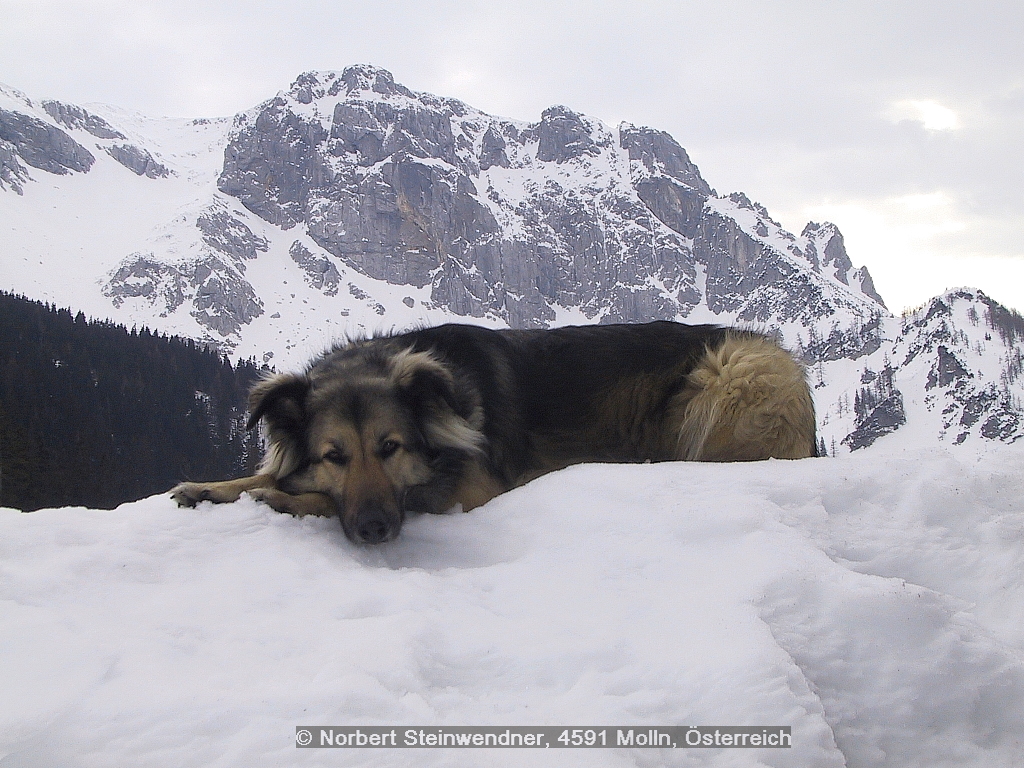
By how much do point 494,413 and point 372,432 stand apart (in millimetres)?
1517

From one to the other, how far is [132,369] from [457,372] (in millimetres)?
65975

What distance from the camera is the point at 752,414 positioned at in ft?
20.5

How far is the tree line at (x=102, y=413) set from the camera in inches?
1555

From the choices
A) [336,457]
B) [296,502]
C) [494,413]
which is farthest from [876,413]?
[296,502]

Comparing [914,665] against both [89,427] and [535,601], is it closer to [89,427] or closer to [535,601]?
[535,601]

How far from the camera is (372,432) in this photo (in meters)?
4.84

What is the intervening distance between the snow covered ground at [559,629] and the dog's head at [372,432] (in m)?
0.71

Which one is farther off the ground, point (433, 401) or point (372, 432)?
point (433, 401)

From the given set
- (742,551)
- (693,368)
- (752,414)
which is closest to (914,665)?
(742,551)

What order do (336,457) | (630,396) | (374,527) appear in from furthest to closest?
(630,396) < (336,457) < (374,527)

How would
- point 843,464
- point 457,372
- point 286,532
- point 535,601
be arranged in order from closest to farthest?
point 535,601 < point 286,532 < point 843,464 < point 457,372

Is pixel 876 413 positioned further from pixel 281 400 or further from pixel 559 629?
pixel 559 629

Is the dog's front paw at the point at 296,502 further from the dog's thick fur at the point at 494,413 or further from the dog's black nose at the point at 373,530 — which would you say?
the dog's black nose at the point at 373,530

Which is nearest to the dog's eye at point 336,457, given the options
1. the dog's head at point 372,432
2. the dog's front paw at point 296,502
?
the dog's head at point 372,432
